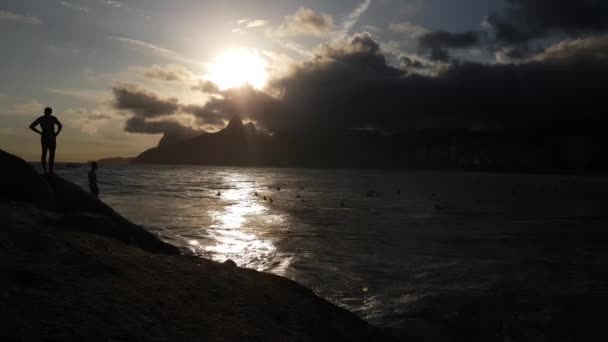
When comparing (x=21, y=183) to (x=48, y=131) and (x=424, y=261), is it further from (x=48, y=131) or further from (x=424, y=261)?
(x=424, y=261)

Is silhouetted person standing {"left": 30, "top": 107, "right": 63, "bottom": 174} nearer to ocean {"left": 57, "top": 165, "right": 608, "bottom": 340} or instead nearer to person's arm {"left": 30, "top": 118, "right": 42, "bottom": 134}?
person's arm {"left": 30, "top": 118, "right": 42, "bottom": 134}

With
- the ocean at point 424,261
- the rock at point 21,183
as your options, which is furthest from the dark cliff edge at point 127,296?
the ocean at point 424,261

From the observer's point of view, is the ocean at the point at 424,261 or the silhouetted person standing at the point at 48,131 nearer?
the ocean at the point at 424,261

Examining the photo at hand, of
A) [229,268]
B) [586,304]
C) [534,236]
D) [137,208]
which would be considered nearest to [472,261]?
[586,304]

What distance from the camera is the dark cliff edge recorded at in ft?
13.4

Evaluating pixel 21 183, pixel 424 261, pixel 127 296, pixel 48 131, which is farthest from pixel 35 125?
pixel 424 261

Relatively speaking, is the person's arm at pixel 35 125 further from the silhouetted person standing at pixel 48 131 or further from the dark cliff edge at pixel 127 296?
the dark cliff edge at pixel 127 296

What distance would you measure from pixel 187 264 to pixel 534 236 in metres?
18.5

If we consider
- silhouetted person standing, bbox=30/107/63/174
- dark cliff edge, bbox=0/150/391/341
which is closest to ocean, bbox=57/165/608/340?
dark cliff edge, bbox=0/150/391/341

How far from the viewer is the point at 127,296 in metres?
4.93

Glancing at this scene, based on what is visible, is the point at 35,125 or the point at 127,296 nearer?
the point at 127,296

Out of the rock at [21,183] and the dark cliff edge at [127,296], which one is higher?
the rock at [21,183]

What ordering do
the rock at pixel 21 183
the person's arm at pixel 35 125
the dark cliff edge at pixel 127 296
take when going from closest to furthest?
the dark cliff edge at pixel 127 296 < the rock at pixel 21 183 < the person's arm at pixel 35 125

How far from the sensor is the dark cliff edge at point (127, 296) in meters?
4.08
